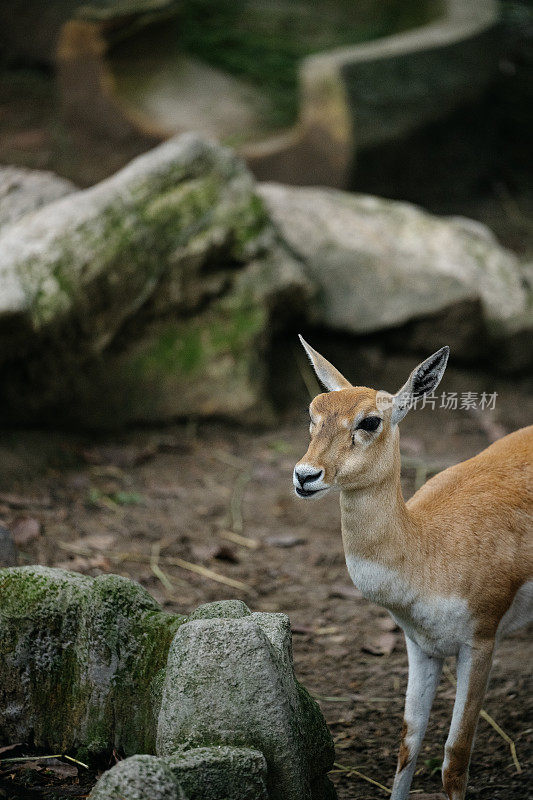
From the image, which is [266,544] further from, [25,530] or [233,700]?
[233,700]

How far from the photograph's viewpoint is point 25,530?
4.66m

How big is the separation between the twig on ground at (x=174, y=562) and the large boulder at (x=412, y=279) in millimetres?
2542

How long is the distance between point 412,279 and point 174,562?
10.1ft

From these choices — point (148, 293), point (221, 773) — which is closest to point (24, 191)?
point (148, 293)

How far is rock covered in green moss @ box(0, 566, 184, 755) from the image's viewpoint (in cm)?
293

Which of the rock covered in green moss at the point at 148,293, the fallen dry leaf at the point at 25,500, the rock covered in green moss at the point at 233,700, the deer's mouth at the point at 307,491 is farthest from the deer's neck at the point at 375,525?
the rock covered in green moss at the point at 148,293

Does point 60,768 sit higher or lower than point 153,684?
lower

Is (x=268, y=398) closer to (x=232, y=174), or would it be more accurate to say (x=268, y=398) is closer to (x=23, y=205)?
(x=232, y=174)

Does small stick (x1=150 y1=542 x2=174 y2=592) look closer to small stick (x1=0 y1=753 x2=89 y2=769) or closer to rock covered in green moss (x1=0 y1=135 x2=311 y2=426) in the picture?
rock covered in green moss (x1=0 y1=135 x2=311 y2=426)

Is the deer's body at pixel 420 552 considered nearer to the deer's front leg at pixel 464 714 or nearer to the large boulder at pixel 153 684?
the deer's front leg at pixel 464 714

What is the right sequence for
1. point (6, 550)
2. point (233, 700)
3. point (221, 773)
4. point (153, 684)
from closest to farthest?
point (221, 773)
point (233, 700)
point (153, 684)
point (6, 550)

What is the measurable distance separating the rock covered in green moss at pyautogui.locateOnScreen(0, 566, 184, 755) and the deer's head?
66 centimetres

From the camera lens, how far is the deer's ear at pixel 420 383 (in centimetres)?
321

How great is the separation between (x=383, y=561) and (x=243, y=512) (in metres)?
2.37
